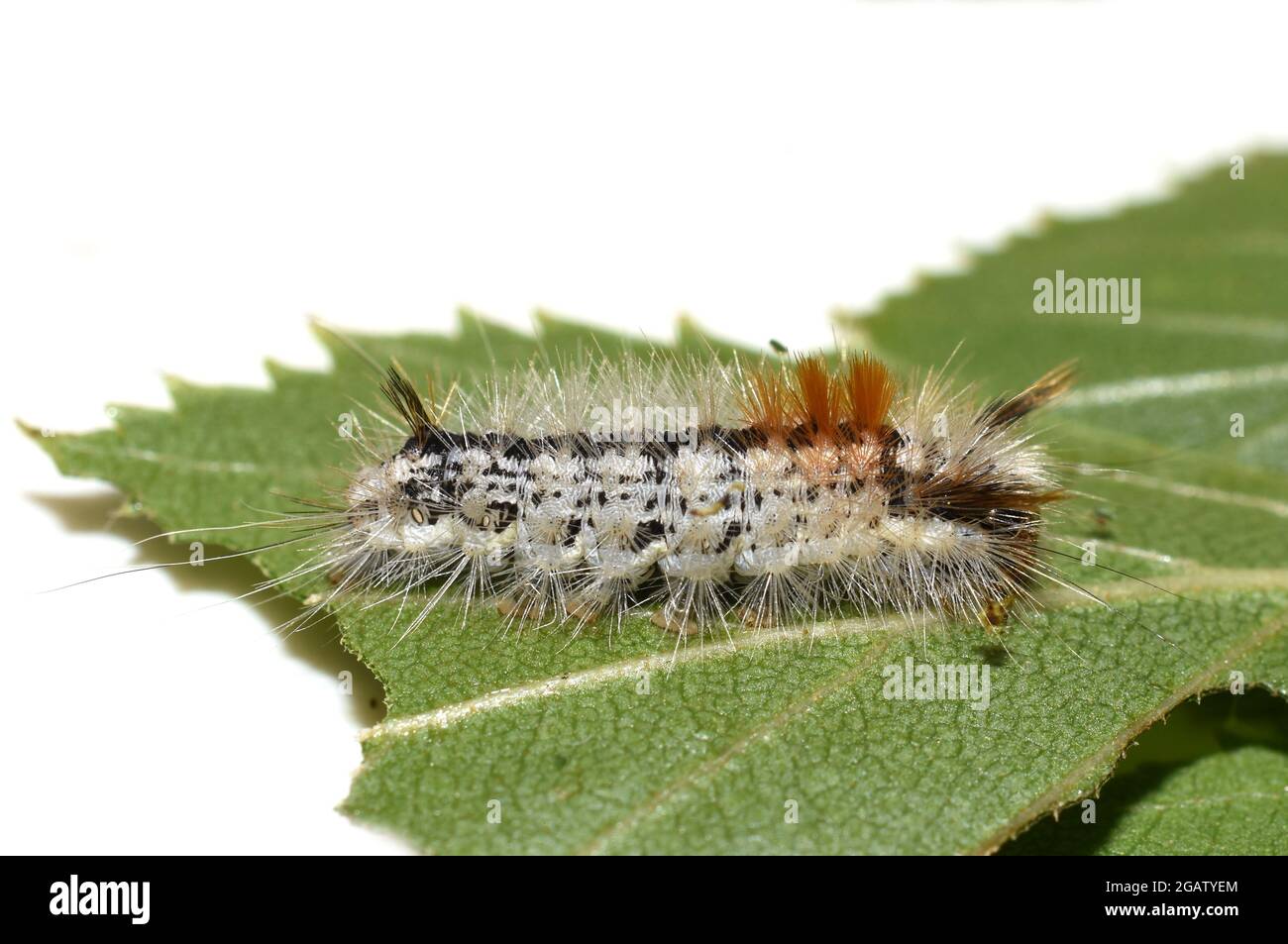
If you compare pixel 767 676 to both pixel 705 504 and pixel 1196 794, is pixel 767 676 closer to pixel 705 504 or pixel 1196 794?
pixel 705 504

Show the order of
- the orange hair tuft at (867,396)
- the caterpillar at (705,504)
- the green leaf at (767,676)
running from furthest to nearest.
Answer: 1. the orange hair tuft at (867,396)
2. the caterpillar at (705,504)
3. the green leaf at (767,676)

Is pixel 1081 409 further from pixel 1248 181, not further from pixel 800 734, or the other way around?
pixel 1248 181

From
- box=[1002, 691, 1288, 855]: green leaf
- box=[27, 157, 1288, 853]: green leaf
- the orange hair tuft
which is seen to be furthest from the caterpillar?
box=[1002, 691, 1288, 855]: green leaf

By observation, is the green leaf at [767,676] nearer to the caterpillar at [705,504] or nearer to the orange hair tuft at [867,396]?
the caterpillar at [705,504]

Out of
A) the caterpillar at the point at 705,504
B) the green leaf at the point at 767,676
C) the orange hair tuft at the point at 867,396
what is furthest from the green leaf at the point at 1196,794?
the orange hair tuft at the point at 867,396

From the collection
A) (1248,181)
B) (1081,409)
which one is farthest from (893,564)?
(1248,181)

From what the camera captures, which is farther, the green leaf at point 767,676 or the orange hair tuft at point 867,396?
the orange hair tuft at point 867,396
